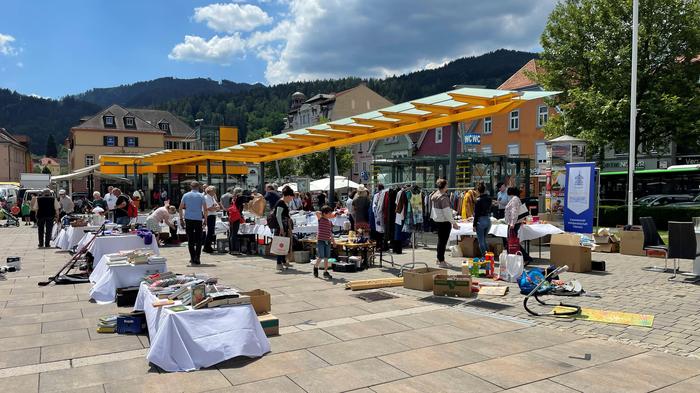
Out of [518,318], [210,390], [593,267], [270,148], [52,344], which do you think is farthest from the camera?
[270,148]

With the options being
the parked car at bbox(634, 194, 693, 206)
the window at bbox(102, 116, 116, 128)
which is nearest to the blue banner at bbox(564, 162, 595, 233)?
the parked car at bbox(634, 194, 693, 206)

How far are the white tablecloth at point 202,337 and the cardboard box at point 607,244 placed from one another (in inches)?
409

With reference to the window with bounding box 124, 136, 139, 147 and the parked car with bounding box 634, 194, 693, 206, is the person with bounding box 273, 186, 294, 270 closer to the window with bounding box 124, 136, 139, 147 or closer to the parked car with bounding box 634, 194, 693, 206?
the parked car with bounding box 634, 194, 693, 206

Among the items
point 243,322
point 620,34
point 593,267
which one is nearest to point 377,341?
point 243,322

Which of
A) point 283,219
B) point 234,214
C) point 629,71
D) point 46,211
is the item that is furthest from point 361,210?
point 629,71

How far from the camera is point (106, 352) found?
4.99 metres

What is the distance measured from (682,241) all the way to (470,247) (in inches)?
164

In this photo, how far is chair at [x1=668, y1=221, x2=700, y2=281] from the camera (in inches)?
332

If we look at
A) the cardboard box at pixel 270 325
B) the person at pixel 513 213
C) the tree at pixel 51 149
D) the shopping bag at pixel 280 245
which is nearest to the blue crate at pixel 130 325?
the cardboard box at pixel 270 325

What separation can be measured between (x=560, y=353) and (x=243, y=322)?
3037 millimetres

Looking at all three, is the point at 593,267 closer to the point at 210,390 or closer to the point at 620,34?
the point at 210,390

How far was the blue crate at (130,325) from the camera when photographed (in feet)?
18.4

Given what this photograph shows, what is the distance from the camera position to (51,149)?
145 meters

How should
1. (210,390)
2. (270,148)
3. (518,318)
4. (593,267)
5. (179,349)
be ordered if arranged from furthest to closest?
1. (270,148)
2. (593,267)
3. (518,318)
4. (179,349)
5. (210,390)
